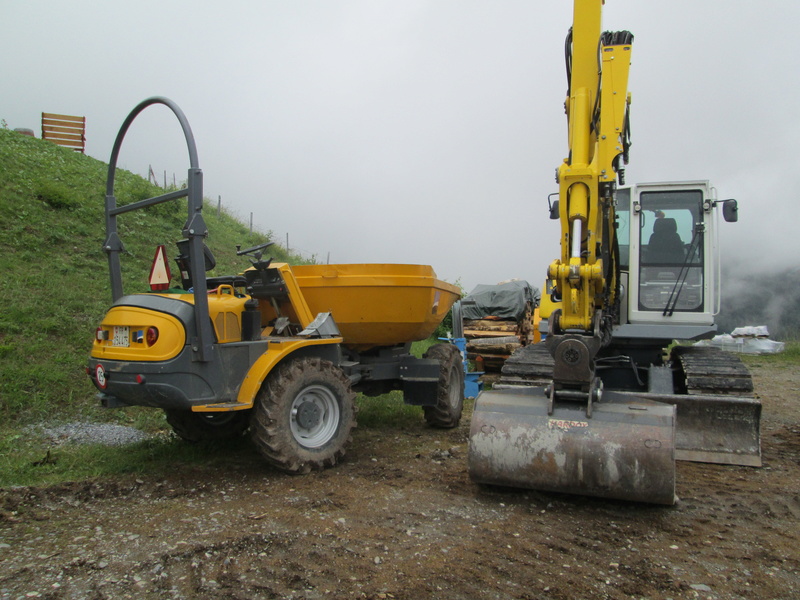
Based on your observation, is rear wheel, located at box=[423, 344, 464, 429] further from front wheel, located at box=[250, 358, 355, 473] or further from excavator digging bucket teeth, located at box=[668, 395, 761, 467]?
excavator digging bucket teeth, located at box=[668, 395, 761, 467]

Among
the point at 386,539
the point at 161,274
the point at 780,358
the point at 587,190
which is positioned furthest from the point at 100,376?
the point at 780,358

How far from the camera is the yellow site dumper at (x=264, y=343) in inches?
182

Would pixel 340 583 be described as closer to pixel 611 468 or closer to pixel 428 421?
pixel 611 468

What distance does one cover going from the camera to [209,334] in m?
4.73

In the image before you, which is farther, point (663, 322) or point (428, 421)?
point (428, 421)

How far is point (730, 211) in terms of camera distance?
6117 mm

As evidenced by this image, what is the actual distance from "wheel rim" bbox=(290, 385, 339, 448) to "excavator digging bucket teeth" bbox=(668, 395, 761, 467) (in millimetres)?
2969

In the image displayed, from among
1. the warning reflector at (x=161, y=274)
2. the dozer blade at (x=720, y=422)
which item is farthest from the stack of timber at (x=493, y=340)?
the warning reflector at (x=161, y=274)

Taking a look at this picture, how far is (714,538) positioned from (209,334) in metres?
3.64

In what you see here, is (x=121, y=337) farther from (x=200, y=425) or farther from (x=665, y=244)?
(x=665, y=244)

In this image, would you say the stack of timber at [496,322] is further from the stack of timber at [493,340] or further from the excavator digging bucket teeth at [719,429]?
the excavator digging bucket teeth at [719,429]

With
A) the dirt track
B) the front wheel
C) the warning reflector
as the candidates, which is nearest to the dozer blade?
the dirt track

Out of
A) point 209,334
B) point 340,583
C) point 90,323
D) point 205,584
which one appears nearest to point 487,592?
point 340,583

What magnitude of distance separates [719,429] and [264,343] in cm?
407
